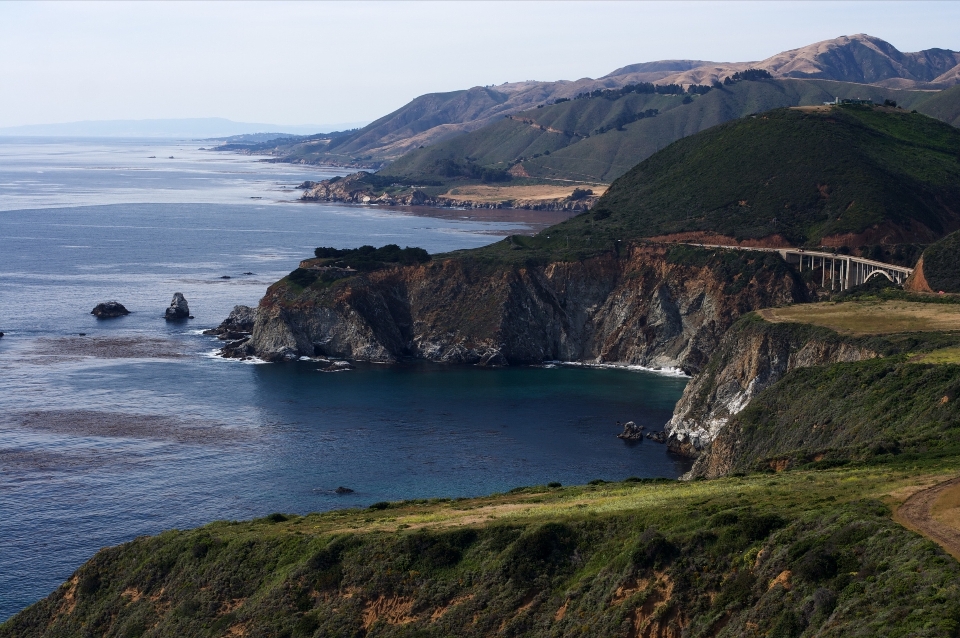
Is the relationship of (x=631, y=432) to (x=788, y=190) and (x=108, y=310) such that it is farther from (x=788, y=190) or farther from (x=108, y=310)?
(x=108, y=310)

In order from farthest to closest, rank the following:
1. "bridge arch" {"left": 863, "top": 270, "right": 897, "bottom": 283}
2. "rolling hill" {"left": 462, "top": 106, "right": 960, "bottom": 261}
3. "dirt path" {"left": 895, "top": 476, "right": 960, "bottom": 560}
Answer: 1. "rolling hill" {"left": 462, "top": 106, "right": 960, "bottom": 261}
2. "bridge arch" {"left": 863, "top": 270, "right": 897, "bottom": 283}
3. "dirt path" {"left": 895, "top": 476, "right": 960, "bottom": 560}

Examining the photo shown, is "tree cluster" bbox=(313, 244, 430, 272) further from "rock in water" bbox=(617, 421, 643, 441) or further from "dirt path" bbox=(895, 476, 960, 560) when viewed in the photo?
"dirt path" bbox=(895, 476, 960, 560)

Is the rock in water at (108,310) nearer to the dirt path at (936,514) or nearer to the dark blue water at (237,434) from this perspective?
the dark blue water at (237,434)

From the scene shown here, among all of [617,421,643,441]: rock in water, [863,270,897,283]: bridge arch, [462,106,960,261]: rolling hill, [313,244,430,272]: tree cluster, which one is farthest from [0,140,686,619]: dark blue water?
[462,106,960,261]: rolling hill

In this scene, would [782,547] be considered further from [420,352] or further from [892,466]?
[420,352]

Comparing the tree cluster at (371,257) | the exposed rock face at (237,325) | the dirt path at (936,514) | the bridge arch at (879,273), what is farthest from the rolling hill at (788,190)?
the dirt path at (936,514)

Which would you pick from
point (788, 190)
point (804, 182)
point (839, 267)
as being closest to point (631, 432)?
point (839, 267)
